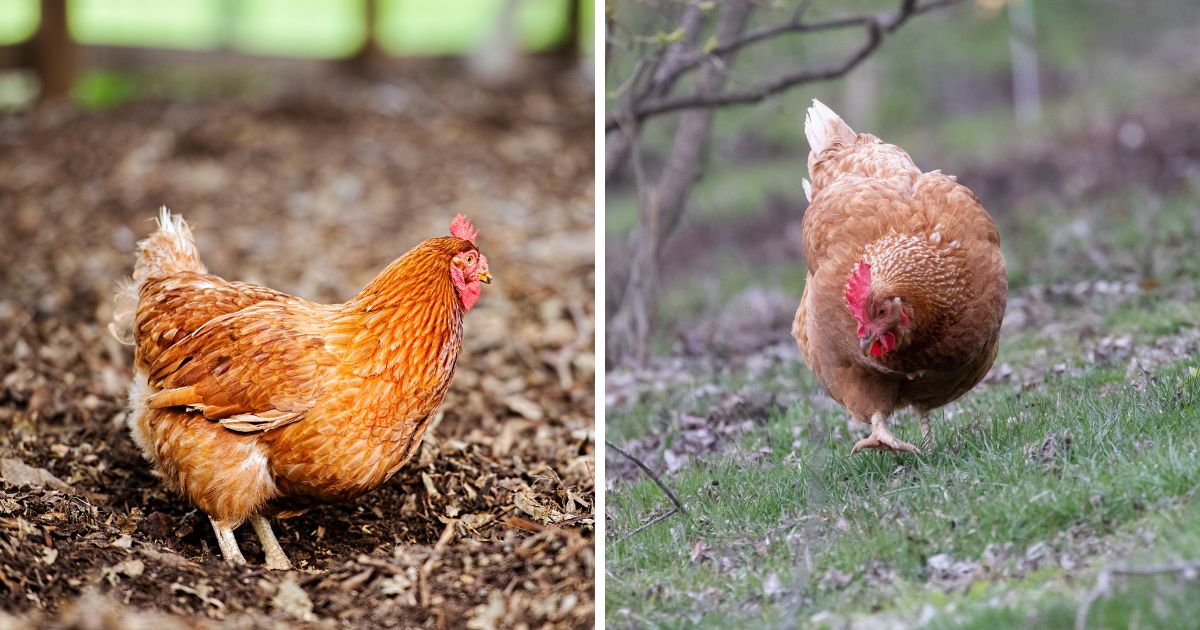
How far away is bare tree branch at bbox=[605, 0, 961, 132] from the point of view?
6613 millimetres

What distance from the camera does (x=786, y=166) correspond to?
12.5 metres

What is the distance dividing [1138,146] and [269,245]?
785cm

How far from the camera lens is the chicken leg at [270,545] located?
174 inches

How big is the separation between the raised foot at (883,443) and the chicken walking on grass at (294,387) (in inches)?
67.5

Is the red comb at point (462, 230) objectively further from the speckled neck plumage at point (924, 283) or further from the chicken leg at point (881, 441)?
the chicken leg at point (881, 441)

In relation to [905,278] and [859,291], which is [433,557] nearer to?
[859,291]

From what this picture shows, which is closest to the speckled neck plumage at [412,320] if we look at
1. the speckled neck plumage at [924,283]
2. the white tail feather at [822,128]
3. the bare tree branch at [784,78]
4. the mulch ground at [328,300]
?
the mulch ground at [328,300]

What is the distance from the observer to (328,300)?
7.34 m

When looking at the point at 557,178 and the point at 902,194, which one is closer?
the point at 902,194

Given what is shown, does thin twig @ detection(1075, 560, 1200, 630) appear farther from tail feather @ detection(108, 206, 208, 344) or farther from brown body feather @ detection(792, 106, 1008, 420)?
tail feather @ detection(108, 206, 208, 344)

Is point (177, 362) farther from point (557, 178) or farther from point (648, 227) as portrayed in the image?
point (557, 178)

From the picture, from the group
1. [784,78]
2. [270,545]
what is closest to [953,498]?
[270,545]

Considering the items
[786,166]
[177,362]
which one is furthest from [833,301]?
[786,166]

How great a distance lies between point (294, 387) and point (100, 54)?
922 centimetres
